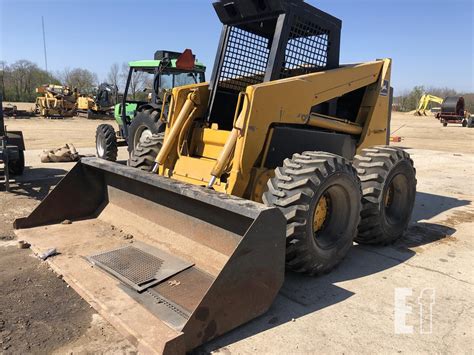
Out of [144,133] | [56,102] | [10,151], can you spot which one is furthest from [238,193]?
[56,102]


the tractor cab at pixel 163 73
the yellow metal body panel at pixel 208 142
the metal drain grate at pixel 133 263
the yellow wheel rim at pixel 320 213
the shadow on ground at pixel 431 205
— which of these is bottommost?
the shadow on ground at pixel 431 205

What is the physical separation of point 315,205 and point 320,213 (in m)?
0.39

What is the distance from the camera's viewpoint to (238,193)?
403 centimetres

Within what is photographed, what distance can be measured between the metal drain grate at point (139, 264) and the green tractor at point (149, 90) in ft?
15.6

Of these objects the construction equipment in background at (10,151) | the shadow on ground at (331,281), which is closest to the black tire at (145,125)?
the construction equipment in background at (10,151)

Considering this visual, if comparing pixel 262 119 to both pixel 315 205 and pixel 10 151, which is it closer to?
pixel 315 205

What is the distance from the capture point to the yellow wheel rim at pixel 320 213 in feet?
12.7

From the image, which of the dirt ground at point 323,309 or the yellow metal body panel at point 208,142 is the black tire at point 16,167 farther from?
the yellow metal body panel at point 208,142

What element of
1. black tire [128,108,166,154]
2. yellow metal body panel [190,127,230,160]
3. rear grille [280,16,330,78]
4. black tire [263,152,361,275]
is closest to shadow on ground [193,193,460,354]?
black tire [263,152,361,275]

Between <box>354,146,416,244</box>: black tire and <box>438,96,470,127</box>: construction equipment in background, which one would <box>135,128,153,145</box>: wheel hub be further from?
<box>438,96,470,127</box>: construction equipment in background

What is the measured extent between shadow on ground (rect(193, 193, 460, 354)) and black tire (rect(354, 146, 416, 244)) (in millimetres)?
209

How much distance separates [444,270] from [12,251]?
14.5ft

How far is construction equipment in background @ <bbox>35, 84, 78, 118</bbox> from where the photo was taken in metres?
29.2

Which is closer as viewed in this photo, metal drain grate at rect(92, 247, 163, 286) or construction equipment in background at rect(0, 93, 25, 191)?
metal drain grate at rect(92, 247, 163, 286)
